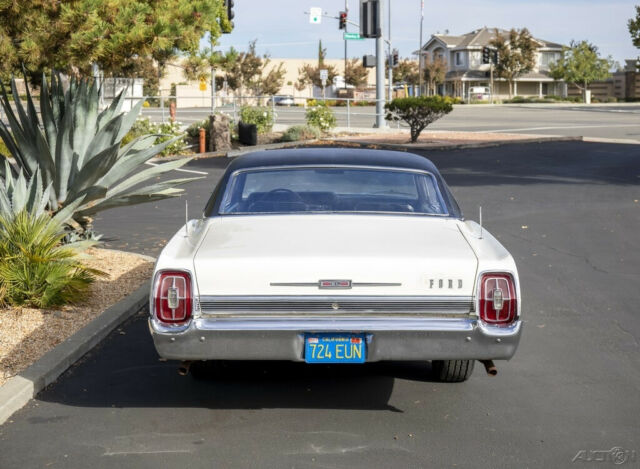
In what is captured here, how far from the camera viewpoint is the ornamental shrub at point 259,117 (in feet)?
104

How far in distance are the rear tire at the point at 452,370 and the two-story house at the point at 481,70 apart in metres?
93.5

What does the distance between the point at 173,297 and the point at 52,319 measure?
2.86m

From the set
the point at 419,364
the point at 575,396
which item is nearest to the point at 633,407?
the point at 575,396

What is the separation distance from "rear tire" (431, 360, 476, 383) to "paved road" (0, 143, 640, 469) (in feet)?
0.21

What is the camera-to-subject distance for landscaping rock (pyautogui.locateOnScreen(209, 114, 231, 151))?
27.8m

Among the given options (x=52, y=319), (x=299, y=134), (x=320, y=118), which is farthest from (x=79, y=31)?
(x=320, y=118)

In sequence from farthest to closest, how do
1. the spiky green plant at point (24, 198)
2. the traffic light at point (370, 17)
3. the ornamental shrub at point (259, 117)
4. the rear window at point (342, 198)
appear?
the traffic light at point (370, 17)
the ornamental shrub at point (259, 117)
the spiky green plant at point (24, 198)
the rear window at point (342, 198)

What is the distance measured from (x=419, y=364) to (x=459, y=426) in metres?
1.38

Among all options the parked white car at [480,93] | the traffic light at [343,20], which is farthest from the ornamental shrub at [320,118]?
the parked white car at [480,93]

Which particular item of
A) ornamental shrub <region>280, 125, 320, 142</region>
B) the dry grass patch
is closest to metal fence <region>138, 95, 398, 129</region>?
ornamental shrub <region>280, 125, 320, 142</region>

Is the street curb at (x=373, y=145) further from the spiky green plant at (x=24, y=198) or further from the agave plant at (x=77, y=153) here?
the spiky green plant at (x=24, y=198)

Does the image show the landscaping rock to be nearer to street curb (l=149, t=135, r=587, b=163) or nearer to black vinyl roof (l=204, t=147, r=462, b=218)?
street curb (l=149, t=135, r=587, b=163)

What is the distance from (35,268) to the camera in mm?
8359

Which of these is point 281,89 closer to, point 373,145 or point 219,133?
point 219,133
